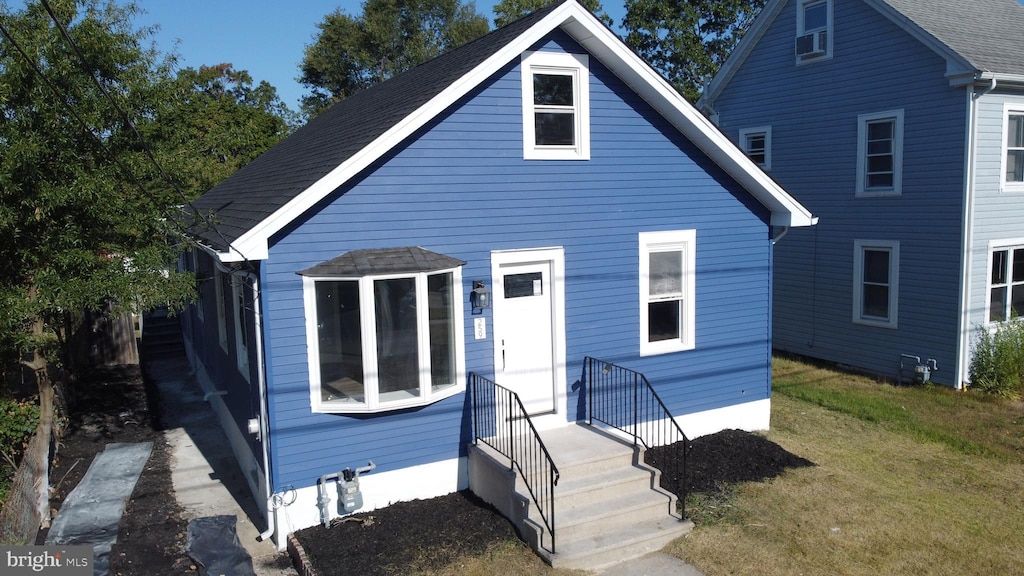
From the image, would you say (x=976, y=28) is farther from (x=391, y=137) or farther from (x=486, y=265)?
(x=391, y=137)

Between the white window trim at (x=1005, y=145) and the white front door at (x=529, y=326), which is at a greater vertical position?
the white window trim at (x=1005, y=145)

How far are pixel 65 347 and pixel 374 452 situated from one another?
806cm

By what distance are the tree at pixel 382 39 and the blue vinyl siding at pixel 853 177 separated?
22862 millimetres

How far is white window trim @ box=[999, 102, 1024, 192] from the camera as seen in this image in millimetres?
13570

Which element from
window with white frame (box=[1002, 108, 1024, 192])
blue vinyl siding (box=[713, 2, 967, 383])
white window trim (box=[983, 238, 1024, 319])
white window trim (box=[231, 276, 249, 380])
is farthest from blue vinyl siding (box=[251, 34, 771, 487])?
window with white frame (box=[1002, 108, 1024, 192])

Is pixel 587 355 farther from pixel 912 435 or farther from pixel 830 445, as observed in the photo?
pixel 912 435

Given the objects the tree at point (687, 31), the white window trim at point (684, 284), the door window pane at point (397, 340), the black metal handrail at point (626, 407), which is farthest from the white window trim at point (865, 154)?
the tree at point (687, 31)

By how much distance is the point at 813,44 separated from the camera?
1598cm

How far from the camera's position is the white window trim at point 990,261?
44.9 ft

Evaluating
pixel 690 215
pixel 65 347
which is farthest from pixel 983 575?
pixel 65 347

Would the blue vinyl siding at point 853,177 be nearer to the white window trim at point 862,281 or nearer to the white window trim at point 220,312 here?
the white window trim at point 862,281

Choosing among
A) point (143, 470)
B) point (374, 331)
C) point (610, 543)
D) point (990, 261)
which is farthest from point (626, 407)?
point (990, 261)

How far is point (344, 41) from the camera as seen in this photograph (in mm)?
37969

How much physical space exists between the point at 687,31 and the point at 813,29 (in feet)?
64.6
